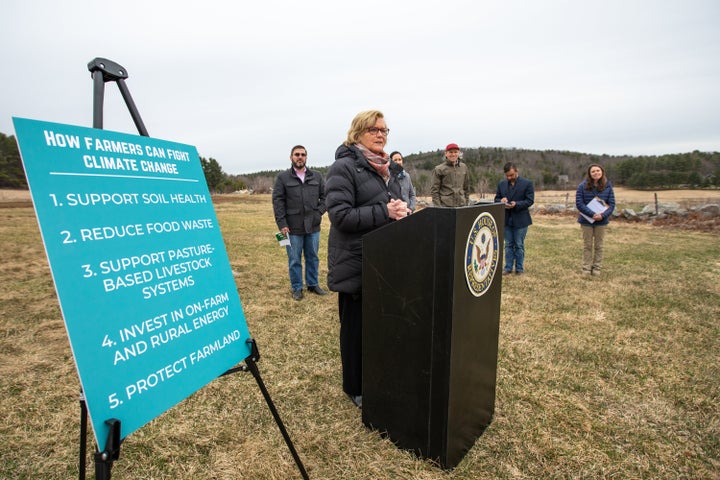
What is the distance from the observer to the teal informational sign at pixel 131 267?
1.10m

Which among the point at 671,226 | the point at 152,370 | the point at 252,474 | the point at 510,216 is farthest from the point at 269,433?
the point at 671,226

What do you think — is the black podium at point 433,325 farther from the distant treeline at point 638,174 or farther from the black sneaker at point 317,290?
the distant treeline at point 638,174

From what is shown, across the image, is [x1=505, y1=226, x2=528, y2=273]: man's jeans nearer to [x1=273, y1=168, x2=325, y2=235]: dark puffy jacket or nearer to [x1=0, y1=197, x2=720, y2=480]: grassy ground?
[x1=0, y1=197, x2=720, y2=480]: grassy ground

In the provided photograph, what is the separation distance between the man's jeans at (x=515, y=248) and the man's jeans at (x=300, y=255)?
3.23 m

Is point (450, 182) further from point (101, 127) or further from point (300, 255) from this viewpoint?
point (101, 127)

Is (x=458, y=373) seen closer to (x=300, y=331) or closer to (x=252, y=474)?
(x=252, y=474)

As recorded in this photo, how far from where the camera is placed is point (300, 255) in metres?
5.18

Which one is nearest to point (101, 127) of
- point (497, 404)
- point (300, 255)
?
point (497, 404)

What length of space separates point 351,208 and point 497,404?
1.76 meters

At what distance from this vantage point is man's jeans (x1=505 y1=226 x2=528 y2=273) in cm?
623

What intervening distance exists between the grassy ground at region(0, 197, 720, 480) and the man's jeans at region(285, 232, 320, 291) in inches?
15.6

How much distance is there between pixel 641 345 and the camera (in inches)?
141

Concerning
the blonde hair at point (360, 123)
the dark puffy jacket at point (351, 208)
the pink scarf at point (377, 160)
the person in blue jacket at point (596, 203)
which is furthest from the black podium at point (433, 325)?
the person in blue jacket at point (596, 203)

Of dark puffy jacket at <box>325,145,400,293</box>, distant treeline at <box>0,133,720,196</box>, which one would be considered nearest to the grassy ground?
dark puffy jacket at <box>325,145,400,293</box>
